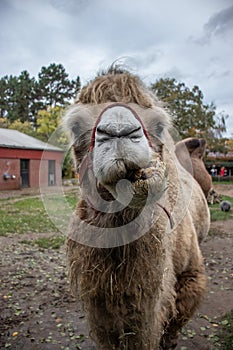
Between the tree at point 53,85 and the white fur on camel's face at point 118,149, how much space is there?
45.5 metres

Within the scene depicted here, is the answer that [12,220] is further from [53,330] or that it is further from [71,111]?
[71,111]

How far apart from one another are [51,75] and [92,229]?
48.1m

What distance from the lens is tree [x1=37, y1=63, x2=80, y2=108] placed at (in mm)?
46000

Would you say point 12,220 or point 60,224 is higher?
point 60,224

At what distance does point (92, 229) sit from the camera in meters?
1.81

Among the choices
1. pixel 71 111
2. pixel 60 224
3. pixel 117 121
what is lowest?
pixel 60 224

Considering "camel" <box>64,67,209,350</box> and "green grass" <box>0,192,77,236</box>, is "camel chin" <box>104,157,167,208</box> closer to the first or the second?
"camel" <box>64,67,209,350</box>

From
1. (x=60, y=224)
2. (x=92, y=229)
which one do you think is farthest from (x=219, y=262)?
(x=92, y=229)

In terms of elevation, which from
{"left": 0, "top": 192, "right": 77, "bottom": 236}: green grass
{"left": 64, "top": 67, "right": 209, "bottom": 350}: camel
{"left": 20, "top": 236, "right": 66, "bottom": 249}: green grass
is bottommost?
{"left": 20, "top": 236, "right": 66, "bottom": 249}: green grass

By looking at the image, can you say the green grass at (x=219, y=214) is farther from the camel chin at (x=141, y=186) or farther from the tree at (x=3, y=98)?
the tree at (x=3, y=98)

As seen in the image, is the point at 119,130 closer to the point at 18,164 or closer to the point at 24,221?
the point at 24,221

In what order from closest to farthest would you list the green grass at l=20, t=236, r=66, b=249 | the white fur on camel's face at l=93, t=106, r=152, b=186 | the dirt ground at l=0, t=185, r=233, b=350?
the white fur on camel's face at l=93, t=106, r=152, b=186 < the dirt ground at l=0, t=185, r=233, b=350 < the green grass at l=20, t=236, r=66, b=249

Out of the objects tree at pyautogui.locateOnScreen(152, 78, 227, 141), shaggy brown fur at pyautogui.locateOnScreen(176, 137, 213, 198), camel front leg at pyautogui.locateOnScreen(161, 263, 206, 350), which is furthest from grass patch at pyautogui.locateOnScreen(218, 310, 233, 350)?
tree at pyautogui.locateOnScreen(152, 78, 227, 141)

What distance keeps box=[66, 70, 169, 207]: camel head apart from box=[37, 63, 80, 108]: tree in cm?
4504
